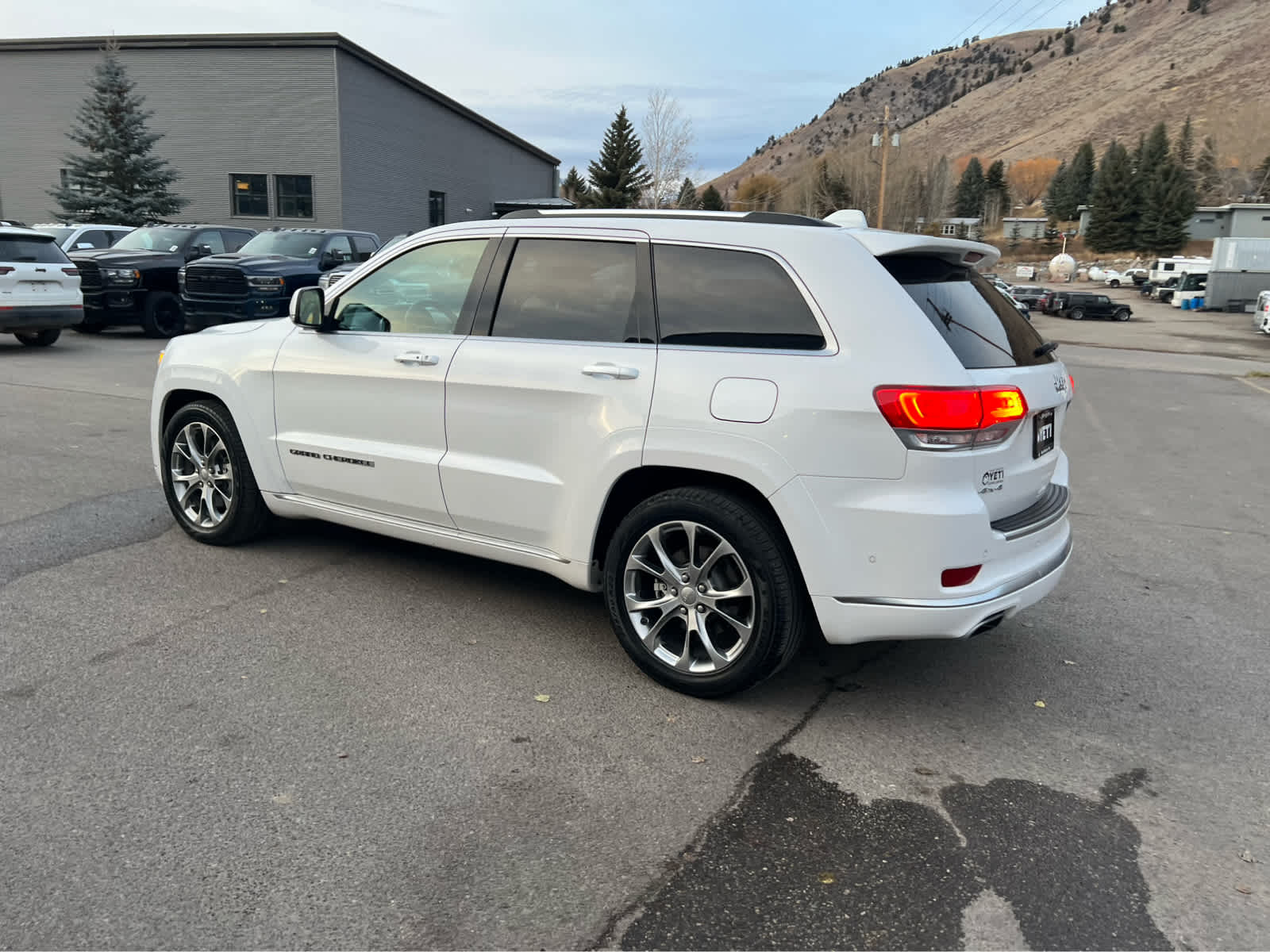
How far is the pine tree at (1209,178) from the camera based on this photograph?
111 metres

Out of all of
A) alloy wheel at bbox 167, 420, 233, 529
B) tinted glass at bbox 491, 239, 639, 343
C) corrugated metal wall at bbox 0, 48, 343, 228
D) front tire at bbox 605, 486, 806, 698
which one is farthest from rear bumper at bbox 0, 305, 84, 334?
corrugated metal wall at bbox 0, 48, 343, 228

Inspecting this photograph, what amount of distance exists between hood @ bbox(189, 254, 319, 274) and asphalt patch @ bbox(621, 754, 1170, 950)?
14.0m

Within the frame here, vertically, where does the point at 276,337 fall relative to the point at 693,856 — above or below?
above

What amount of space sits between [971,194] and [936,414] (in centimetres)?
14829

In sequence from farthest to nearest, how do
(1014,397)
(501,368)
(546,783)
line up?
(501,368), (1014,397), (546,783)

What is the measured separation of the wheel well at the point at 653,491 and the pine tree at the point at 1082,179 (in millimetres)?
136462

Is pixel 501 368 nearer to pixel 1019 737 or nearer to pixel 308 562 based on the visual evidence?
pixel 308 562

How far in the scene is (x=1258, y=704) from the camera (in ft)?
12.7

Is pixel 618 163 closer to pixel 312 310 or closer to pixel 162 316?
pixel 162 316

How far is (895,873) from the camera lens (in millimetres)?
2713

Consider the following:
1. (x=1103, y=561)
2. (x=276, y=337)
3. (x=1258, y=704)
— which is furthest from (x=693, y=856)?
(x=1103, y=561)

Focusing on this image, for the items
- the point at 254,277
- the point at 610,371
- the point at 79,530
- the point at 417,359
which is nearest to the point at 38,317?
the point at 254,277

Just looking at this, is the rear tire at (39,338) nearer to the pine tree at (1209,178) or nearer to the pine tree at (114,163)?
the pine tree at (114,163)

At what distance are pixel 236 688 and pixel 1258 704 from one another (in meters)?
4.08
